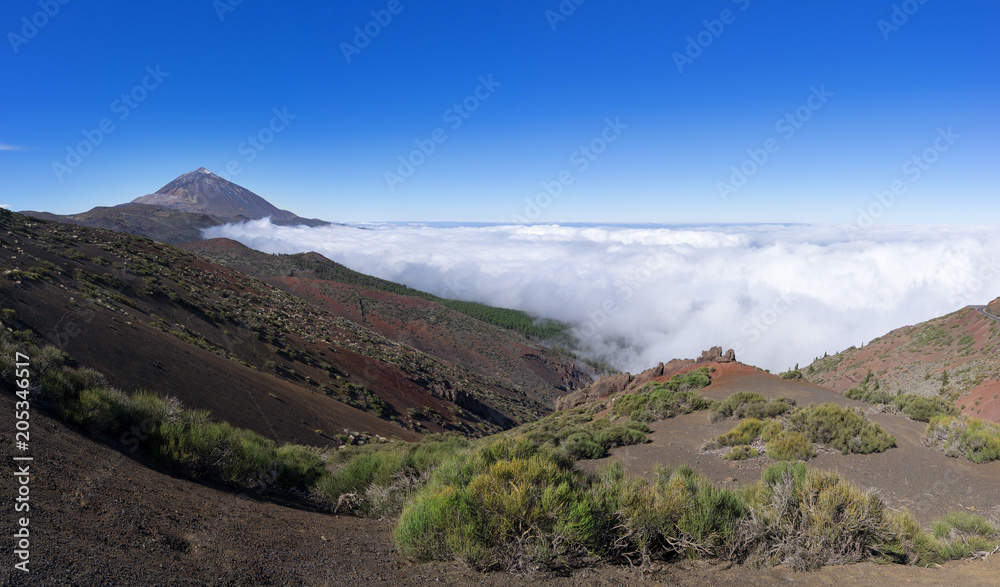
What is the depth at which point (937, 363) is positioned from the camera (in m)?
29.7

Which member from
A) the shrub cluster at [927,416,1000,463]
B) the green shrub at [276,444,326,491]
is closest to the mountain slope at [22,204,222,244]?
the green shrub at [276,444,326,491]

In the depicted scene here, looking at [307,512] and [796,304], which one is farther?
[796,304]

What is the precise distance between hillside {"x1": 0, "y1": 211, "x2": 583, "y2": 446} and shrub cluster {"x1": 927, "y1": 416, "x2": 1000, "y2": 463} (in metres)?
17.0

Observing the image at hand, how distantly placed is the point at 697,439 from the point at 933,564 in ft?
22.4

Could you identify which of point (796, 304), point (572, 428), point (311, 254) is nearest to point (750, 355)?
point (796, 304)

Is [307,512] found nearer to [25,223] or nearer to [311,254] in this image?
[25,223]

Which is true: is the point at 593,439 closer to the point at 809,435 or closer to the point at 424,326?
the point at 809,435

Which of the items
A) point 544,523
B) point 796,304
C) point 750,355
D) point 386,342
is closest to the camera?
point 544,523

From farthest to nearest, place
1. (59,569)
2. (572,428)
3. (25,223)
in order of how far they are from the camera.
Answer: (25,223)
(572,428)
(59,569)

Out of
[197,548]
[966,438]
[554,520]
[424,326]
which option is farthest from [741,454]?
[424,326]

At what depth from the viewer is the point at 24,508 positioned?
3.49 m

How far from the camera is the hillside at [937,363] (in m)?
22.4

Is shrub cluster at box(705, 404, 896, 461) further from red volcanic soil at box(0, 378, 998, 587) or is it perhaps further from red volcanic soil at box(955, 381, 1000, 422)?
red volcanic soil at box(955, 381, 1000, 422)

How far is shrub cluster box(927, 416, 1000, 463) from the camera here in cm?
794
